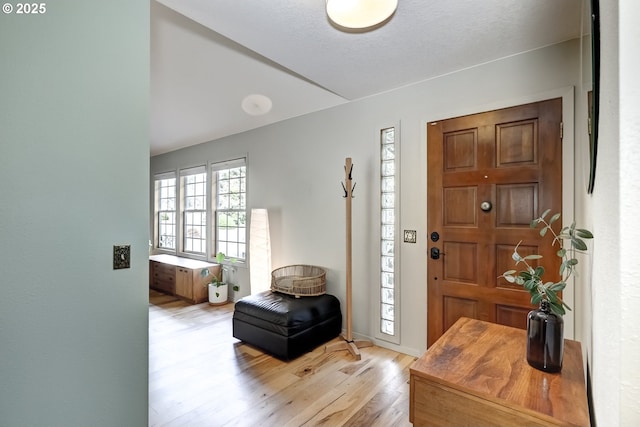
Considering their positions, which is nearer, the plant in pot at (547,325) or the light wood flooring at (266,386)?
the plant in pot at (547,325)

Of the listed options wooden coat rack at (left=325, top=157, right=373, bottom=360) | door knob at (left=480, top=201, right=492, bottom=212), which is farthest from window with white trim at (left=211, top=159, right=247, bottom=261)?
door knob at (left=480, top=201, right=492, bottom=212)

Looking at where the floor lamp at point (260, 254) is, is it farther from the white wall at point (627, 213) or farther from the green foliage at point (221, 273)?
the white wall at point (627, 213)

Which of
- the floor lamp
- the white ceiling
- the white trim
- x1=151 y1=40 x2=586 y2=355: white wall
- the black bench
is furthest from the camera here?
the white trim

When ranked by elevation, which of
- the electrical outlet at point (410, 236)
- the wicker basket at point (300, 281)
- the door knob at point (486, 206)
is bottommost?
the wicker basket at point (300, 281)

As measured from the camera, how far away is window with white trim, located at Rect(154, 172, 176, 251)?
19.0ft

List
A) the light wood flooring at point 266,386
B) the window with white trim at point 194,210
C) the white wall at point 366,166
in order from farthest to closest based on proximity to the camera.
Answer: the window with white trim at point 194,210 → the white wall at point 366,166 → the light wood flooring at point 266,386

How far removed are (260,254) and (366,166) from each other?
1.79 meters

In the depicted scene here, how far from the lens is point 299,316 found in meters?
2.68

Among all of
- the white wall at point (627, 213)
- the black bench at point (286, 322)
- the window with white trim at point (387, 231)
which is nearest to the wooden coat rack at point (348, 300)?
the black bench at point (286, 322)

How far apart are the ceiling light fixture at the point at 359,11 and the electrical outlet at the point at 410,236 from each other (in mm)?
1726

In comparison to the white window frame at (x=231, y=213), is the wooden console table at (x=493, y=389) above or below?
below

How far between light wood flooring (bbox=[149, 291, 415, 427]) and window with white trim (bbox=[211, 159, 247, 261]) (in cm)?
172

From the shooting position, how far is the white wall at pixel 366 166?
2.23 m

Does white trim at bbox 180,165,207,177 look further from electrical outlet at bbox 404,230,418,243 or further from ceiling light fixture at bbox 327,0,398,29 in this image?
ceiling light fixture at bbox 327,0,398,29
